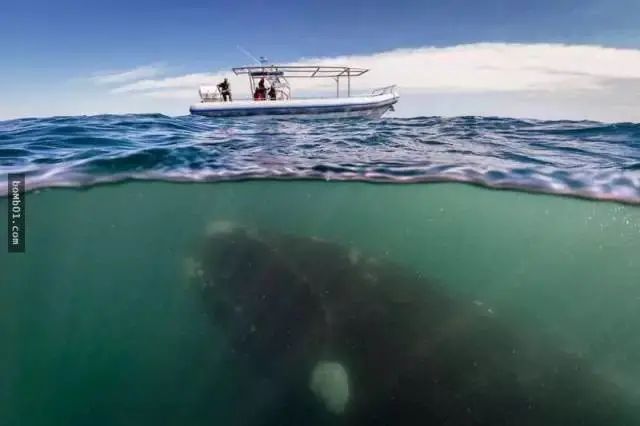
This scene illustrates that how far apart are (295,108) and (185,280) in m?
17.8

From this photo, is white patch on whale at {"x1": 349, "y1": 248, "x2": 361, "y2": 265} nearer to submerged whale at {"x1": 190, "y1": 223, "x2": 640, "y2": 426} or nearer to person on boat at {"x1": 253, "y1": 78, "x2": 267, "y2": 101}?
submerged whale at {"x1": 190, "y1": 223, "x2": 640, "y2": 426}

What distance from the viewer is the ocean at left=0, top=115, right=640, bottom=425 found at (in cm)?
841

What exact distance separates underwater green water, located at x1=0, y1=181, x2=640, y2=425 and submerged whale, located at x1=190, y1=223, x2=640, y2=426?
673 millimetres

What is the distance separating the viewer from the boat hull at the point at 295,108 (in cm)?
2531

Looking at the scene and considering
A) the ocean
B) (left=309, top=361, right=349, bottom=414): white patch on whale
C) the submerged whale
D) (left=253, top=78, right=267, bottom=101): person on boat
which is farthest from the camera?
(left=253, top=78, right=267, bottom=101): person on boat

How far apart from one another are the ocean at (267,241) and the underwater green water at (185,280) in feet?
0.20

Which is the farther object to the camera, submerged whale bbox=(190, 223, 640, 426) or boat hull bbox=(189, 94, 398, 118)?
boat hull bbox=(189, 94, 398, 118)

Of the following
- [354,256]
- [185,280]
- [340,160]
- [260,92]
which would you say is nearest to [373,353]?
[354,256]

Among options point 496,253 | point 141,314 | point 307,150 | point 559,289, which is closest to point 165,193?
point 141,314

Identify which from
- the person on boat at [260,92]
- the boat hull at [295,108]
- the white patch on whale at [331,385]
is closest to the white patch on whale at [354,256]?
the white patch on whale at [331,385]

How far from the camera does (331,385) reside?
24.3 feet

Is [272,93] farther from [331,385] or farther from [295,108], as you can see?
[331,385]

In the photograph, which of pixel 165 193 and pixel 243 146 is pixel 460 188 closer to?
pixel 243 146

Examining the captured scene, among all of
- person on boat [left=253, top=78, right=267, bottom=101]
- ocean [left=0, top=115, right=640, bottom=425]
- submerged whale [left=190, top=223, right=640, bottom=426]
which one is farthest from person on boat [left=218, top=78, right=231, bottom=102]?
submerged whale [left=190, top=223, right=640, bottom=426]
